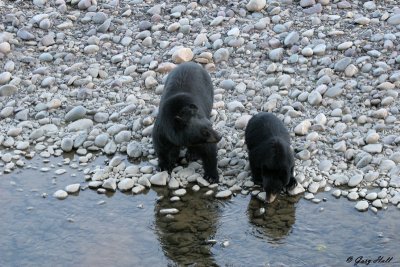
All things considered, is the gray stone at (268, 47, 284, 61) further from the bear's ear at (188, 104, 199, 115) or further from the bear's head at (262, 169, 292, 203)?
the bear's head at (262, 169, 292, 203)

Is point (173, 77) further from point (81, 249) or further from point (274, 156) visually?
point (81, 249)

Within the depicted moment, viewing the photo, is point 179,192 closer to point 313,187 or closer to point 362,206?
point 313,187

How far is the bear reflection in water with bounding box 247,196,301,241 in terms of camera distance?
323 inches

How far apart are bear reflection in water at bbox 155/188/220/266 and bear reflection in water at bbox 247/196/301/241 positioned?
42cm

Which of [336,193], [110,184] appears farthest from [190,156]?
[336,193]

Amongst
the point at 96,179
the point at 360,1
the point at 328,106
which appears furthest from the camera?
the point at 360,1

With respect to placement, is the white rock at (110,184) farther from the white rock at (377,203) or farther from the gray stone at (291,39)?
the gray stone at (291,39)

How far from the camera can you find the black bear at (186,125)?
8719 mm

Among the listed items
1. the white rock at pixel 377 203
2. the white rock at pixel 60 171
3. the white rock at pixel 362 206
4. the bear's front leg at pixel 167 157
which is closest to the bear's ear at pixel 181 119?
the bear's front leg at pixel 167 157

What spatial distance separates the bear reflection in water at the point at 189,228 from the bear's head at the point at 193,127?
68 centimetres

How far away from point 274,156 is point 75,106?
3507 mm

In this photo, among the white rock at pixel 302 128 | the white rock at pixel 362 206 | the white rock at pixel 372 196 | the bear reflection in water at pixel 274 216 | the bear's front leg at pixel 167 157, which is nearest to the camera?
the bear reflection in water at pixel 274 216

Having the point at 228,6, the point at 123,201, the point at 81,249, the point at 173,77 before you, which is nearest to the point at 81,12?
the point at 228,6

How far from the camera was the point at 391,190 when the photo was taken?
875cm
